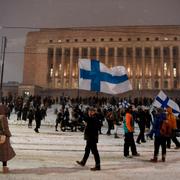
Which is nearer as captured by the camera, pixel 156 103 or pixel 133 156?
pixel 133 156

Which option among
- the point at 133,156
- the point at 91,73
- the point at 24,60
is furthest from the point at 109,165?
the point at 24,60

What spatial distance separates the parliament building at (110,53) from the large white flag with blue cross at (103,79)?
46325 millimetres

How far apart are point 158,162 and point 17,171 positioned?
3936 mm

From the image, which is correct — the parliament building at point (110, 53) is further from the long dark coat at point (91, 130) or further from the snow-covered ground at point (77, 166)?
the long dark coat at point (91, 130)

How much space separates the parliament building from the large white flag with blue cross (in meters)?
46.3

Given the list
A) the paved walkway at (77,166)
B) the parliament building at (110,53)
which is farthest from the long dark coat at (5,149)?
the parliament building at (110,53)

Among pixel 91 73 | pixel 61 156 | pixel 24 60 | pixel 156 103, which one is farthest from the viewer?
pixel 24 60

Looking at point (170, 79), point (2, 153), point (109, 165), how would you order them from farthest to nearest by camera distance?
point (170, 79) → point (109, 165) → point (2, 153)

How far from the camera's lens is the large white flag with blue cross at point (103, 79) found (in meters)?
17.6

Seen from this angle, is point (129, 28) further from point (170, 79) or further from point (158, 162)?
point (158, 162)

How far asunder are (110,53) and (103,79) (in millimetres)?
48720

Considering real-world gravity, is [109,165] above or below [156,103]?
below

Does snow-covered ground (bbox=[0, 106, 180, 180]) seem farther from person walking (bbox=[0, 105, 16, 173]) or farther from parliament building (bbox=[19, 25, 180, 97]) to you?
parliament building (bbox=[19, 25, 180, 97])

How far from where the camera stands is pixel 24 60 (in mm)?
70062
